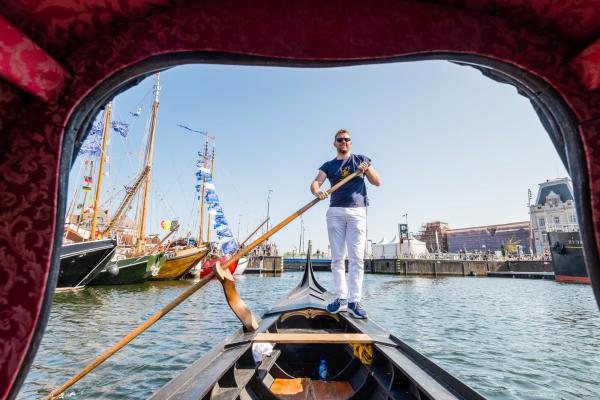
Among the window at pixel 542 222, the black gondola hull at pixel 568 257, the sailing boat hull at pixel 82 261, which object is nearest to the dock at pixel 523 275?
the black gondola hull at pixel 568 257

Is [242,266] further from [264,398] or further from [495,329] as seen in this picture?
[264,398]

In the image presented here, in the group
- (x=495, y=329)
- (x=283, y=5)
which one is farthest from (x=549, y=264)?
(x=283, y=5)

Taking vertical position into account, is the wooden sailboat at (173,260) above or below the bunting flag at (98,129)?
below

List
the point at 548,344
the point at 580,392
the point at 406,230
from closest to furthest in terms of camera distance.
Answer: the point at 580,392
the point at 548,344
the point at 406,230

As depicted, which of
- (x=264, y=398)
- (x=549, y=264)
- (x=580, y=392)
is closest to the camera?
(x=264, y=398)

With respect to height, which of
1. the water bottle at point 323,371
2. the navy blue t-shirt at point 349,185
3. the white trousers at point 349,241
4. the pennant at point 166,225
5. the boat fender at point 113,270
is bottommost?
the water bottle at point 323,371

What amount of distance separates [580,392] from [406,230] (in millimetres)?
36140

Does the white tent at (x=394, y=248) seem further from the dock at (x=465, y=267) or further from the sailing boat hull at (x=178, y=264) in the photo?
the sailing boat hull at (x=178, y=264)

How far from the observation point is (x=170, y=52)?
1.02m

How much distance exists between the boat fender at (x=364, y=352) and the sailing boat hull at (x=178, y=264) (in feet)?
52.5

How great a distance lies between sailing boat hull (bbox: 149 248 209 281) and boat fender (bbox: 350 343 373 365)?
630 inches

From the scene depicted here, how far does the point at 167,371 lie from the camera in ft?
11.5

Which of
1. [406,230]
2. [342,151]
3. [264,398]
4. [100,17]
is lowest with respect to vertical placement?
[264,398]

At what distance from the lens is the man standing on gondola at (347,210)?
284 cm
